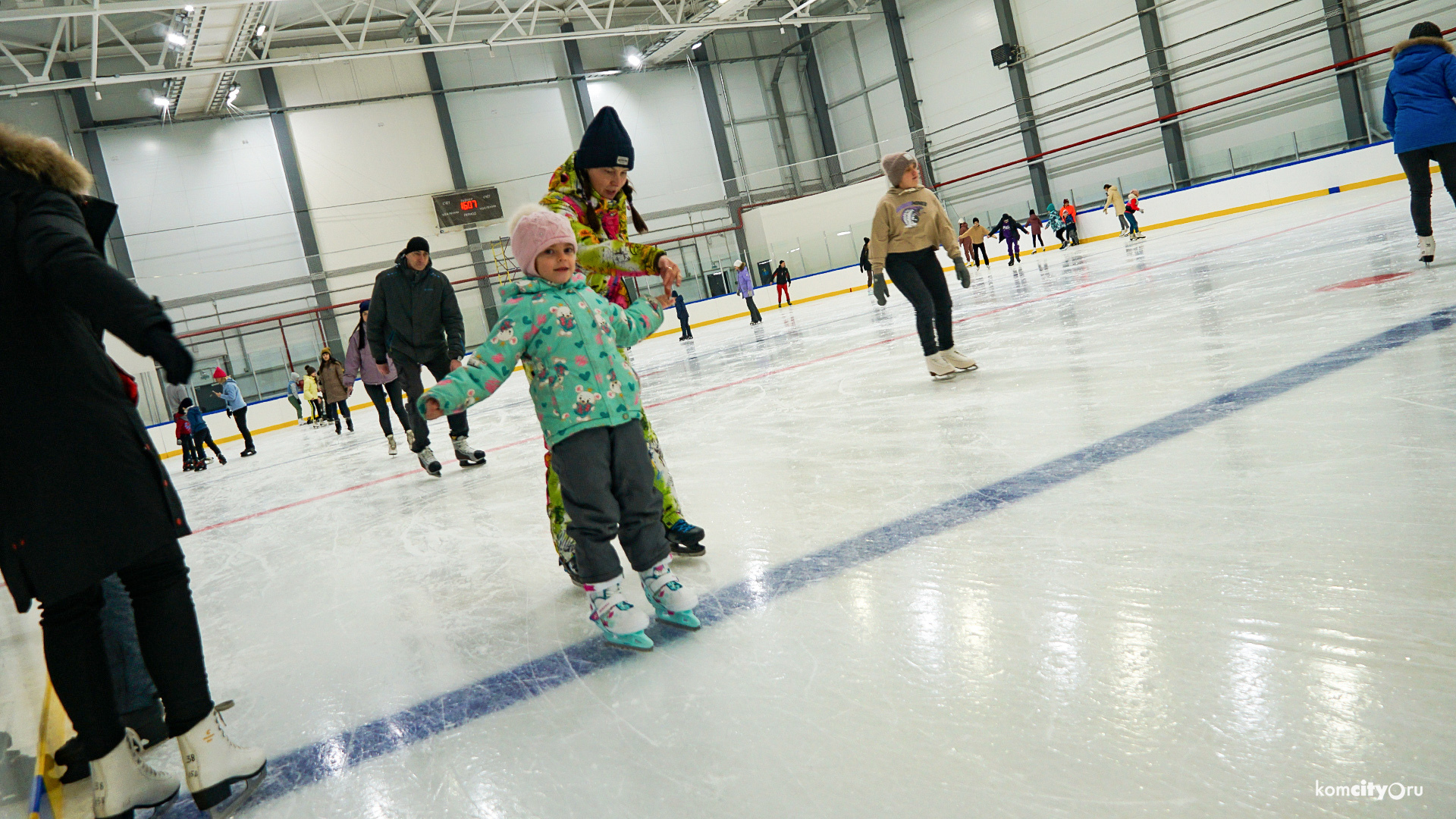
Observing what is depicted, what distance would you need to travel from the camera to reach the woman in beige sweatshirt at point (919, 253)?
491 cm

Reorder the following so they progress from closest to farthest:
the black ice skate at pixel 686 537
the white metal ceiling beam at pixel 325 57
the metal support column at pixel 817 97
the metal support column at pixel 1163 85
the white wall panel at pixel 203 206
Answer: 1. the black ice skate at pixel 686 537
2. the white metal ceiling beam at pixel 325 57
3. the white wall panel at pixel 203 206
4. the metal support column at pixel 1163 85
5. the metal support column at pixel 817 97

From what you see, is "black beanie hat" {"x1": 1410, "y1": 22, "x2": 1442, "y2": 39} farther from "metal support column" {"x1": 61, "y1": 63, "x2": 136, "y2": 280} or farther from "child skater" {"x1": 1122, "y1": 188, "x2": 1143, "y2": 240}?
"metal support column" {"x1": 61, "y1": 63, "x2": 136, "y2": 280}

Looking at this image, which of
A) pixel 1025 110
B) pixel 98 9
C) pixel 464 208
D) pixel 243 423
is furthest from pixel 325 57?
pixel 1025 110

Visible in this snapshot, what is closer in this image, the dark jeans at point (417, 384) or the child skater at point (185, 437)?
the dark jeans at point (417, 384)

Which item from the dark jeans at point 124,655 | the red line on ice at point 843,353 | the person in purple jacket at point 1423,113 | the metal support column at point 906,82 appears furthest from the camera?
the metal support column at point 906,82

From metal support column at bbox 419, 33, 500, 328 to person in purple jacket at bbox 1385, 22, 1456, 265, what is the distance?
1994cm

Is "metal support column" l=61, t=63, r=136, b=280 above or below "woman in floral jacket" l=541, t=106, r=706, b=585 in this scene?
above

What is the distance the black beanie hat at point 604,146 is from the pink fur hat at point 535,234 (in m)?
0.45

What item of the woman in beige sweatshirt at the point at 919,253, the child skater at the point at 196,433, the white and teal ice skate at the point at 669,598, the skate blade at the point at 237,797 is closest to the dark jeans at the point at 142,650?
the skate blade at the point at 237,797

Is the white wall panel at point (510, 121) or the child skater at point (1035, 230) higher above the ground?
the white wall panel at point (510, 121)

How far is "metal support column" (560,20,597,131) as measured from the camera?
79.3ft

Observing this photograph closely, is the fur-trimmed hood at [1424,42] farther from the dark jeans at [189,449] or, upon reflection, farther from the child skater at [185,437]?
the dark jeans at [189,449]

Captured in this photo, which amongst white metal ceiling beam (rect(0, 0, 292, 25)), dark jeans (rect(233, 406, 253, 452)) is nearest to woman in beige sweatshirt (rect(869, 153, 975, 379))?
dark jeans (rect(233, 406, 253, 452))

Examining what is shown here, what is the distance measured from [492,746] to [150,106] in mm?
22810
